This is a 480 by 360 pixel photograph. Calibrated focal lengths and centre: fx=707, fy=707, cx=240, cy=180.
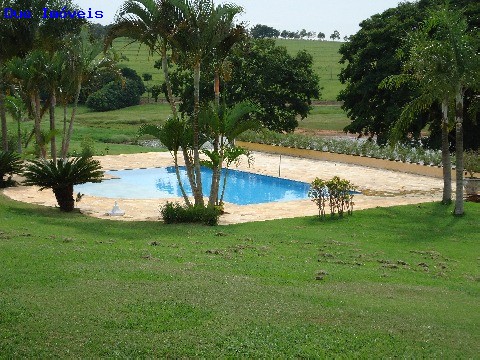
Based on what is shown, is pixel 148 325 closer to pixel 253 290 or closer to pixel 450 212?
→ pixel 253 290

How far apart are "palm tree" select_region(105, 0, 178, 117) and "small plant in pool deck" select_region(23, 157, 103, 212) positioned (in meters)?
2.99

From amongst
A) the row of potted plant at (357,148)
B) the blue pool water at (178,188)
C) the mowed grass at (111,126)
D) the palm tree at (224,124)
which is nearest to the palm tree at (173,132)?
the palm tree at (224,124)

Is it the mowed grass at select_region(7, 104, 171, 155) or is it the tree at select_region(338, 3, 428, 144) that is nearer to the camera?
the tree at select_region(338, 3, 428, 144)

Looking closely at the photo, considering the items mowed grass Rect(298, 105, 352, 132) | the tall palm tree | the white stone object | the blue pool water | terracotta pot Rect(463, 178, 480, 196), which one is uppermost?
the tall palm tree

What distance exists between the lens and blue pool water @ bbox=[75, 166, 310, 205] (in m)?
21.8

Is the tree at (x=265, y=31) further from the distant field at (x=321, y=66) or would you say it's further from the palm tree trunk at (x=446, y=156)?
the palm tree trunk at (x=446, y=156)

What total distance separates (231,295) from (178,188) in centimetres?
1652

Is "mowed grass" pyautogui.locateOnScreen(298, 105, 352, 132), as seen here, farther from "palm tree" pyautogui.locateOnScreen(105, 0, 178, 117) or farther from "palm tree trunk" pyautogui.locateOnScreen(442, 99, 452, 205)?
"palm tree" pyautogui.locateOnScreen(105, 0, 178, 117)

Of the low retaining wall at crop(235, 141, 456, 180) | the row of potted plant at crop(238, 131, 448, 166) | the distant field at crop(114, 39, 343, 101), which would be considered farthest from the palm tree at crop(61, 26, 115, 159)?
the distant field at crop(114, 39, 343, 101)

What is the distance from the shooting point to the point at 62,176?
15.9m

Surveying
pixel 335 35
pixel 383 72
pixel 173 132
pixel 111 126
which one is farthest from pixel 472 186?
pixel 335 35

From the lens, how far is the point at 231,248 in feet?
36.8

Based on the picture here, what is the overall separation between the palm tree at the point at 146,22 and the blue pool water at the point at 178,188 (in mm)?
6937

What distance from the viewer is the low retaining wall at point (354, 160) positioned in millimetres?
24194
